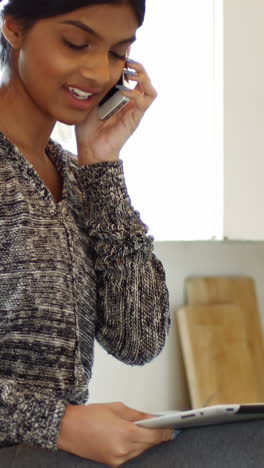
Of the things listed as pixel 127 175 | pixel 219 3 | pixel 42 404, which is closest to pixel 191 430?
pixel 42 404

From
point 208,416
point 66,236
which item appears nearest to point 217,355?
point 66,236

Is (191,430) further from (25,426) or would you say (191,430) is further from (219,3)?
(219,3)

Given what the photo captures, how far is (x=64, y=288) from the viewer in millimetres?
1271

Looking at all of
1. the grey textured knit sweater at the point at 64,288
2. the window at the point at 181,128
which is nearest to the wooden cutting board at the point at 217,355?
the window at the point at 181,128

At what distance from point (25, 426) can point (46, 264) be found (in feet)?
0.83

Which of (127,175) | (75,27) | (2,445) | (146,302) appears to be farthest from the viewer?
(127,175)

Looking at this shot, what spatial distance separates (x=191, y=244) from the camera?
9.12ft

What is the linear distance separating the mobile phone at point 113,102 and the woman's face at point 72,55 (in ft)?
0.32

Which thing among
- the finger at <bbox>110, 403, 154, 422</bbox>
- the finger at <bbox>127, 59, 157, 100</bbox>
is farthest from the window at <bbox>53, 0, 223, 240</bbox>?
the finger at <bbox>110, 403, 154, 422</bbox>

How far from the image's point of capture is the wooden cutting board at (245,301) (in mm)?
2840

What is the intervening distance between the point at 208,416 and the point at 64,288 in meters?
0.36

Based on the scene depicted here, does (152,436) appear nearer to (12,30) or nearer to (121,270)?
(121,270)

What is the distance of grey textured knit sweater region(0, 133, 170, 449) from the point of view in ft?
3.98

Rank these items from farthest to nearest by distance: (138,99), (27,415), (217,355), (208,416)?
(217,355) < (138,99) < (27,415) < (208,416)
